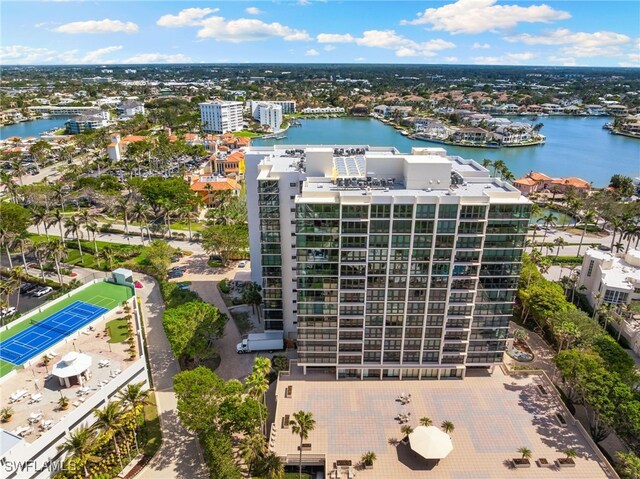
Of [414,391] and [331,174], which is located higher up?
[331,174]

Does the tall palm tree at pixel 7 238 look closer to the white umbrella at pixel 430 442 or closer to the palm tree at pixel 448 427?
the white umbrella at pixel 430 442

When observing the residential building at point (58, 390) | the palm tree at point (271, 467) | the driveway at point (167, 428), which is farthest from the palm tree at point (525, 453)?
the residential building at point (58, 390)

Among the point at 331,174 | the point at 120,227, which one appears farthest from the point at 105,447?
the point at 120,227

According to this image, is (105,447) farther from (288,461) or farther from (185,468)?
(288,461)

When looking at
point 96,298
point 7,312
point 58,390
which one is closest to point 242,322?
point 96,298

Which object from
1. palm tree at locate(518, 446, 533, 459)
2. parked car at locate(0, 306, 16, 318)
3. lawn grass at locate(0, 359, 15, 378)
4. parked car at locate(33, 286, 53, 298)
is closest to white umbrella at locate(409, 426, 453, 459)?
palm tree at locate(518, 446, 533, 459)

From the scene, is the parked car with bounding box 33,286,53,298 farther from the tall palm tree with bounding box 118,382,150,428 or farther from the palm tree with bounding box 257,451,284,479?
the palm tree with bounding box 257,451,284,479

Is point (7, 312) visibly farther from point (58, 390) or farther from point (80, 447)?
point (80, 447)

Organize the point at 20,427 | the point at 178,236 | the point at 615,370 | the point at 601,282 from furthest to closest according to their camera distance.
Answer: the point at 178,236 < the point at 601,282 < the point at 615,370 < the point at 20,427
